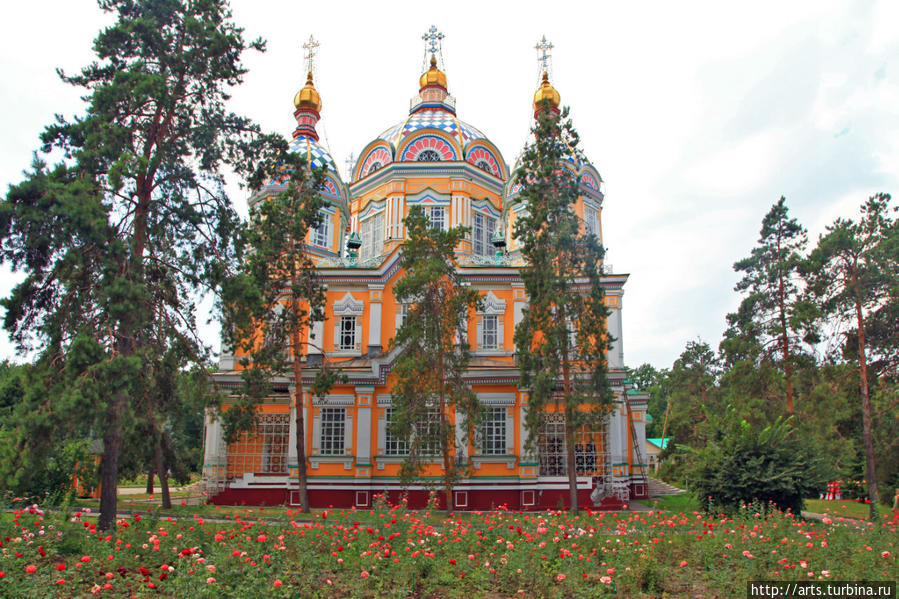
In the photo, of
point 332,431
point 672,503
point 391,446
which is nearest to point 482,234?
point 391,446

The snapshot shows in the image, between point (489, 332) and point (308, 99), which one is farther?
point (308, 99)

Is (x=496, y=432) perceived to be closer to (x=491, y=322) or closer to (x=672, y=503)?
(x=491, y=322)

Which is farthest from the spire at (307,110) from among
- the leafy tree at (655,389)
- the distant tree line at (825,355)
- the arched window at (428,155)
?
the leafy tree at (655,389)

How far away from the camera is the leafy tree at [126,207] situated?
398 inches

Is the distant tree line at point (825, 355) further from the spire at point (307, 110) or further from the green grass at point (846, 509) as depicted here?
the spire at point (307, 110)

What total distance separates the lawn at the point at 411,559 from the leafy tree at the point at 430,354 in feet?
27.5

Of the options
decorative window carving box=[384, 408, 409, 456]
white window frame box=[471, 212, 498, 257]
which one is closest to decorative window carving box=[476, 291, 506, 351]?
white window frame box=[471, 212, 498, 257]

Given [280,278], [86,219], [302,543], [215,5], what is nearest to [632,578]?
[302,543]

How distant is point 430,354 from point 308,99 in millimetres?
15957

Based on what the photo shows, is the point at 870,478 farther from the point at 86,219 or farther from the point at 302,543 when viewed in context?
the point at 86,219

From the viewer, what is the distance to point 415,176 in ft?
86.1

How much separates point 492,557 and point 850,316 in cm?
1710

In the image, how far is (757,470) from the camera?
49.6ft

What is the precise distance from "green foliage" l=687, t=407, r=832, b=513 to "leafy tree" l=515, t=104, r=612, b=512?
118 inches
